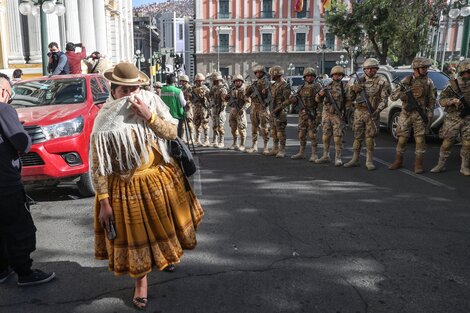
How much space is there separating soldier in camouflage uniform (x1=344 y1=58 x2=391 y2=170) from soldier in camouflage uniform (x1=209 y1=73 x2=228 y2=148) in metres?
3.75

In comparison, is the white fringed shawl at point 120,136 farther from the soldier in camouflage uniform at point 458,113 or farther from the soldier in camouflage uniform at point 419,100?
the soldier in camouflage uniform at point 458,113

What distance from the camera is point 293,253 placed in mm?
4234

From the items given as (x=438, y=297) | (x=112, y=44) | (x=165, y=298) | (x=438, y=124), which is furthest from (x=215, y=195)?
(x=112, y=44)

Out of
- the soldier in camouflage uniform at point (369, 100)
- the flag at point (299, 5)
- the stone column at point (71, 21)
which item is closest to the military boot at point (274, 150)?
the soldier in camouflage uniform at point (369, 100)

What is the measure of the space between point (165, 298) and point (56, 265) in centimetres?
128

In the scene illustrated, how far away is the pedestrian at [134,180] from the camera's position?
118 inches

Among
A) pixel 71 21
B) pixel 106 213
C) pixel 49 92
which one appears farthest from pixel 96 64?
pixel 71 21

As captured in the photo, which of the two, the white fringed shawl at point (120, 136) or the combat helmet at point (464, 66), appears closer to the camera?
the white fringed shawl at point (120, 136)

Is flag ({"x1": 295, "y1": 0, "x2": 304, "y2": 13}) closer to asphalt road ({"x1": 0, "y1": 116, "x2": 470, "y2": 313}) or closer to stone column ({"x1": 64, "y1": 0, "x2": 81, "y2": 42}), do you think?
stone column ({"x1": 64, "y1": 0, "x2": 81, "y2": 42})

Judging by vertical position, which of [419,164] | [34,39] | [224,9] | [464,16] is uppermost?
[224,9]

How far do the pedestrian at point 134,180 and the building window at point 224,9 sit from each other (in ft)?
196

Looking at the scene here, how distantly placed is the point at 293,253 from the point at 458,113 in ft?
15.8

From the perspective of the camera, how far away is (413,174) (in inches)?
298

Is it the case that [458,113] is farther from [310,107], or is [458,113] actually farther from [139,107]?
[139,107]
